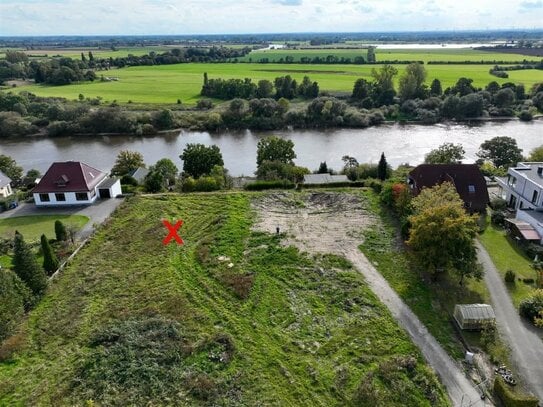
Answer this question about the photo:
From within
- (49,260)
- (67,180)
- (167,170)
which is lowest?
(49,260)

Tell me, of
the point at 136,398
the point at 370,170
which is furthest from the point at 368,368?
the point at 370,170

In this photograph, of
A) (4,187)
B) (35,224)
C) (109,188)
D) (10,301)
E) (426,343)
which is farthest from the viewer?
(4,187)

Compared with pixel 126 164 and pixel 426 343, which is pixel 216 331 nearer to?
pixel 426 343

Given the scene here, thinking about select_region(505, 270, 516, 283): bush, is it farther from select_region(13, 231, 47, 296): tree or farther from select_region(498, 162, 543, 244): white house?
select_region(13, 231, 47, 296): tree

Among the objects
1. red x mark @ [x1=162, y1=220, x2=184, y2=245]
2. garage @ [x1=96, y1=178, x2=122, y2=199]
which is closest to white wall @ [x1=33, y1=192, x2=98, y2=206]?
garage @ [x1=96, y1=178, x2=122, y2=199]

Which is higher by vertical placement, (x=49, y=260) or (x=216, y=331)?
(x=49, y=260)

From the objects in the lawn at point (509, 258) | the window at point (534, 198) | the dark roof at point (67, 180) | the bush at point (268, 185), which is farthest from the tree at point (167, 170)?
the window at point (534, 198)

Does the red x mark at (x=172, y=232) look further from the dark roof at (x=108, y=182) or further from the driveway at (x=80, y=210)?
the dark roof at (x=108, y=182)

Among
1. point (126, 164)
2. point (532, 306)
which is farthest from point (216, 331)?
point (126, 164)
